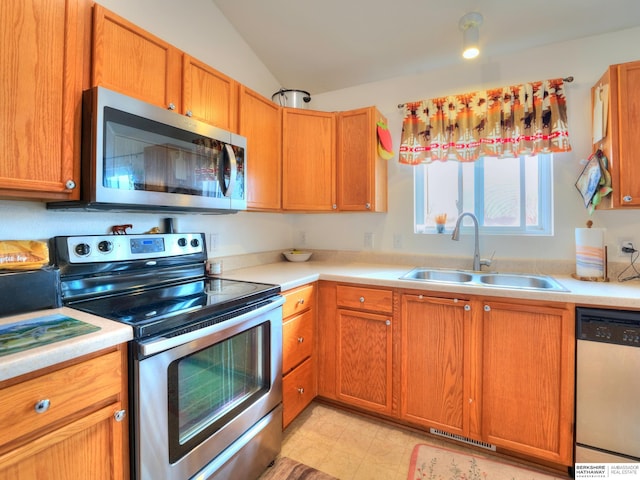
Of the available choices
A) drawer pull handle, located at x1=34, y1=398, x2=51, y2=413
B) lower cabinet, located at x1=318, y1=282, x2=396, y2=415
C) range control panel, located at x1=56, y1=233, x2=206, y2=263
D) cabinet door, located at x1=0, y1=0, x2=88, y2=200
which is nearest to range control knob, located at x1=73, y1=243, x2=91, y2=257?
range control panel, located at x1=56, y1=233, x2=206, y2=263

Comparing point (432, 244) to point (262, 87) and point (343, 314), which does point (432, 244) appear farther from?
point (262, 87)

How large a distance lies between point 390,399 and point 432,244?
113 centimetres

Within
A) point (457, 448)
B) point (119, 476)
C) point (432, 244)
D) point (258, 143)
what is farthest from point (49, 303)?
point (432, 244)

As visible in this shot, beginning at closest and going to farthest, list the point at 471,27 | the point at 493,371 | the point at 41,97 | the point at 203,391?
1. the point at 41,97
2. the point at 203,391
3. the point at 493,371
4. the point at 471,27

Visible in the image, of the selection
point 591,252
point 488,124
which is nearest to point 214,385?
point 591,252

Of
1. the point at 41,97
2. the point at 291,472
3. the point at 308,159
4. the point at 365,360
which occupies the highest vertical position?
the point at 308,159

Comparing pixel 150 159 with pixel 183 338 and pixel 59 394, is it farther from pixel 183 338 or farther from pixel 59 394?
pixel 59 394

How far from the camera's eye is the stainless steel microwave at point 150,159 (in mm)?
1209

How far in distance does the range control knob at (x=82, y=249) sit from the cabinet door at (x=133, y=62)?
2.20 feet

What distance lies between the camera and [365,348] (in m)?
1.99

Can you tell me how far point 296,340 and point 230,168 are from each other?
41.2 inches

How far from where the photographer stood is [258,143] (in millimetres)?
2115

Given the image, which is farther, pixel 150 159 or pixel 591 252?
pixel 591 252

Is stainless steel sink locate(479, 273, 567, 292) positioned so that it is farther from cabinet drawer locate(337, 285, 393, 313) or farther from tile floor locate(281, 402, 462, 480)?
tile floor locate(281, 402, 462, 480)
